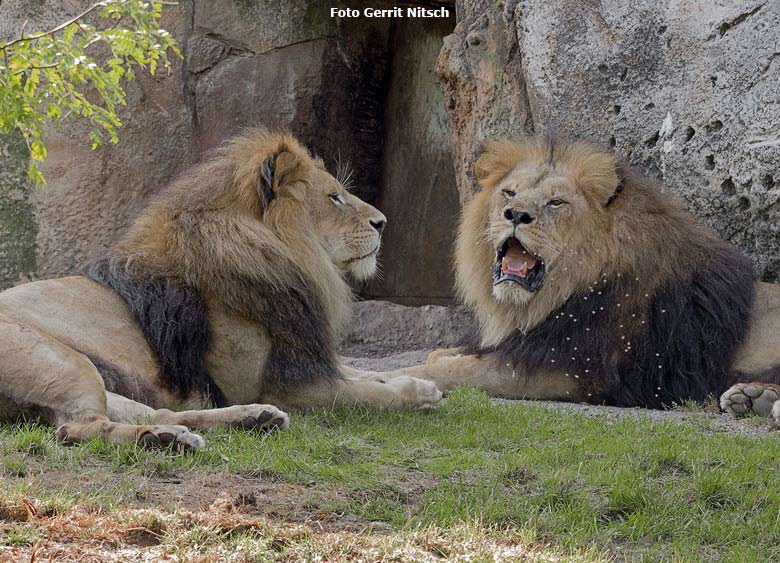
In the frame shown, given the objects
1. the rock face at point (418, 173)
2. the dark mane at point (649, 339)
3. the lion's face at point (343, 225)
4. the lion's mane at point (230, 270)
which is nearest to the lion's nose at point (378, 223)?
the lion's face at point (343, 225)

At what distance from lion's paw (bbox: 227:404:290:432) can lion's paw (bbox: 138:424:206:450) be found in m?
0.38

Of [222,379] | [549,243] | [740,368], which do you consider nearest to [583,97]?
[549,243]

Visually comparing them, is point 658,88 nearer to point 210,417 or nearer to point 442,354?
point 442,354

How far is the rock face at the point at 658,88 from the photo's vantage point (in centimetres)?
675

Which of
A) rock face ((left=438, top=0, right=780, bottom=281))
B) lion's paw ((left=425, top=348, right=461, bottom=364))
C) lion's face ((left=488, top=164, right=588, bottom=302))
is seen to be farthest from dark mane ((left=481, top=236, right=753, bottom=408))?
rock face ((left=438, top=0, right=780, bottom=281))

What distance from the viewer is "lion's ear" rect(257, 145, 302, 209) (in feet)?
17.2

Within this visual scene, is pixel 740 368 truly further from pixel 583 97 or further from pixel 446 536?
pixel 446 536

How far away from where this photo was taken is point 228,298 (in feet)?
16.6

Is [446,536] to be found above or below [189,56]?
below

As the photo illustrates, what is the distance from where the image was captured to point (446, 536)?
3.19 meters

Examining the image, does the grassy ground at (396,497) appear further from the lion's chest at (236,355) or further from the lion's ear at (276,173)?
the lion's ear at (276,173)

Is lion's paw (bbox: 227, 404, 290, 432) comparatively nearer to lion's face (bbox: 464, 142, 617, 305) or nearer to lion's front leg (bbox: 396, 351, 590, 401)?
lion's front leg (bbox: 396, 351, 590, 401)

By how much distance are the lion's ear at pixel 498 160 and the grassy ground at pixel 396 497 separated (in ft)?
7.58

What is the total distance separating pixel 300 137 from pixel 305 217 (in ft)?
14.1
